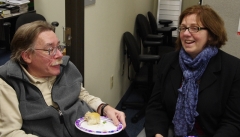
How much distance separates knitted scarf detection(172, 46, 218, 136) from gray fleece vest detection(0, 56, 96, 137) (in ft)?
1.80

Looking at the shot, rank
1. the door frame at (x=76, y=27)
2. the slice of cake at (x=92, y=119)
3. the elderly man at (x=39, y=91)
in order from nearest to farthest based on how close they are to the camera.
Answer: the elderly man at (x=39, y=91)
the slice of cake at (x=92, y=119)
the door frame at (x=76, y=27)

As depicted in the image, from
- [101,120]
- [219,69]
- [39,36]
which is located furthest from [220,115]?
[39,36]

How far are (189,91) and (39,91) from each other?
825mm

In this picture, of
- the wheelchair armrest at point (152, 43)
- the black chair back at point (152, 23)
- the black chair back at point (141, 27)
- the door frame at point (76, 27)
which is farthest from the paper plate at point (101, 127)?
the black chair back at point (152, 23)

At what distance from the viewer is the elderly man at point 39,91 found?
1.44m

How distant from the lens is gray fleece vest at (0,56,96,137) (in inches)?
58.6

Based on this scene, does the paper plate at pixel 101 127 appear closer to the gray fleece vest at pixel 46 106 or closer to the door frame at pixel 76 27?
the gray fleece vest at pixel 46 106

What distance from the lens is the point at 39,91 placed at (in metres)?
1.55

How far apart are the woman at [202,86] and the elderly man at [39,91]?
1.14ft

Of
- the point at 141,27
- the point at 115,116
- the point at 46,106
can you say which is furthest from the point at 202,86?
the point at 141,27

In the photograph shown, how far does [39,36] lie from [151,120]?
813 mm

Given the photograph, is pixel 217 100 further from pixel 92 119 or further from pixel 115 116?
pixel 92 119

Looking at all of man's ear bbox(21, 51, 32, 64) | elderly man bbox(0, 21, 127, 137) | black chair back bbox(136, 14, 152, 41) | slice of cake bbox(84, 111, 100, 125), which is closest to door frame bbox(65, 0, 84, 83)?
elderly man bbox(0, 21, 127, 137)

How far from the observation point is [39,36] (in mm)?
1584
